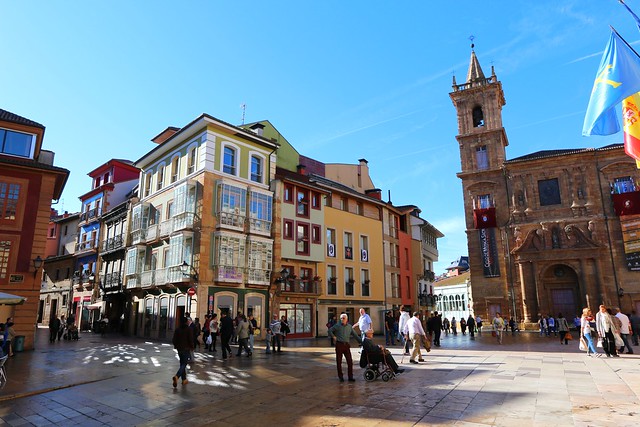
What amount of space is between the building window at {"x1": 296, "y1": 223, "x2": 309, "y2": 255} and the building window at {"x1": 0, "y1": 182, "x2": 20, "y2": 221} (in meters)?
17.2

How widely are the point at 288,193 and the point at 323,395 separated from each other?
2328 centimetres

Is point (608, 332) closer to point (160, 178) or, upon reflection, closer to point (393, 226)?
point (393, 226)

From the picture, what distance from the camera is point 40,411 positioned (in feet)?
26.2

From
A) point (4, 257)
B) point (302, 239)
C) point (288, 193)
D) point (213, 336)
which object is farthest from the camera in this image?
point (302, 239)

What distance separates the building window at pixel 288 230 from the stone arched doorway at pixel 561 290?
24497mm

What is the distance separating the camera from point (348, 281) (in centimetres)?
3506

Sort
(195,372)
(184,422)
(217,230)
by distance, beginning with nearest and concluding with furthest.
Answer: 1. (184,422)
2. (195,372)
3. (217,230)

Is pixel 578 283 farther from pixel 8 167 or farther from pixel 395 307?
pixel 8 167

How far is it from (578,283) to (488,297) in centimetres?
771

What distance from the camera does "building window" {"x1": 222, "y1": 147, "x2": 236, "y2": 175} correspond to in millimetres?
27178

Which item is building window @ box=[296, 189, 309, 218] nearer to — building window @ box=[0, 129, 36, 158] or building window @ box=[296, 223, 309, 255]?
building window @ box=[296, 223, 309, 255]

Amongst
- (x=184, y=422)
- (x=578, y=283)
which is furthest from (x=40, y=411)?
(x=578, y=283)

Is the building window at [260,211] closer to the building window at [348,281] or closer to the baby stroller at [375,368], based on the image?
the building window at [348,281]

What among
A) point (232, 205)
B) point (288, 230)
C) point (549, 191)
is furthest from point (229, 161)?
point (549, 191)
